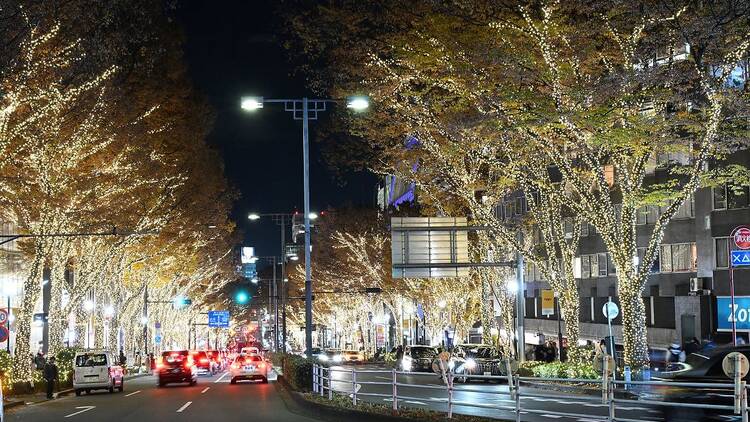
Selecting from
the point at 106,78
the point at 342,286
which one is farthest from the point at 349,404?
the point at 342,286

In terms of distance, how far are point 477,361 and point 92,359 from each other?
16.0 m

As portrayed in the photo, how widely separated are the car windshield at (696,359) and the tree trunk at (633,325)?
1031cm

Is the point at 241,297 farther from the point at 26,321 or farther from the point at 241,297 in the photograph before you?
the point at 26,321

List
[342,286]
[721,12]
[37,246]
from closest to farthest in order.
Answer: [721,12] → [37,246] → [342,286]

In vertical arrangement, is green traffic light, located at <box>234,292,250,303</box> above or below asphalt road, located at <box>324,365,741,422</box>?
above

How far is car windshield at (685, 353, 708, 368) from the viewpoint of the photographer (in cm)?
1808

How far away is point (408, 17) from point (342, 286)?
51.8m

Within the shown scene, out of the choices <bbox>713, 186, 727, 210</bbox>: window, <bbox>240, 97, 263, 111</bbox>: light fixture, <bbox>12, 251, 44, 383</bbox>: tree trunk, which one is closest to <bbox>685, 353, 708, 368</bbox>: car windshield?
<bbox>240, 97, 263, 111</bbox>: light fixture

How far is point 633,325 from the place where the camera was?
95.0ft

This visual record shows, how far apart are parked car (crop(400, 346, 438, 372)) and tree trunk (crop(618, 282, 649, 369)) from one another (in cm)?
2163

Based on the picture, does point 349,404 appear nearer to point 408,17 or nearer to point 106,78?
point 408,17

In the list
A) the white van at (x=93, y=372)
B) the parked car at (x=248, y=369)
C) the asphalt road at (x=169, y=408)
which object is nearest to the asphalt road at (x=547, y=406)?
the asphalt road at (x=169, y=408)

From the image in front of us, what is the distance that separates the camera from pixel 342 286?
2972 inches

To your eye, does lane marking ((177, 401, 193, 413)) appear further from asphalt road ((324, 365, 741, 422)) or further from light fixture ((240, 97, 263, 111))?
light fixture ((240, 97, 263, 111))
